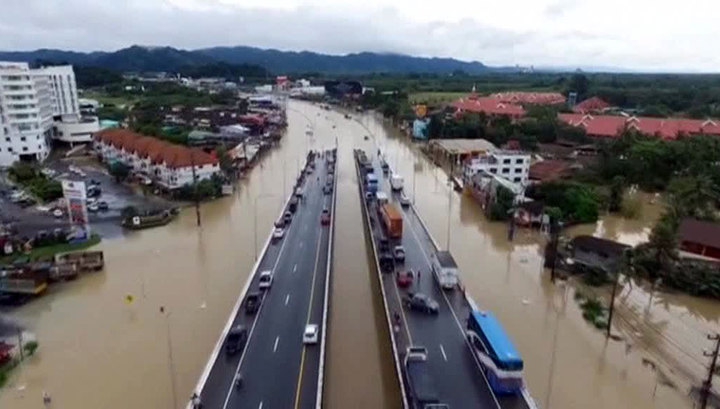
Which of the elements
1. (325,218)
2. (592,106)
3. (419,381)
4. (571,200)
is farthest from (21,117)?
(592,106)

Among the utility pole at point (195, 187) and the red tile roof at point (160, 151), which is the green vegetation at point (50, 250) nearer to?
the utility pole at point (195, 187)

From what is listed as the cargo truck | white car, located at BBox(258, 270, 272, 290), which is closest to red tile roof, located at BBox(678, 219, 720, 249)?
the cargo truck

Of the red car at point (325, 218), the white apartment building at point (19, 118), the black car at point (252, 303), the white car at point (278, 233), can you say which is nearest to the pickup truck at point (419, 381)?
the black car at point (252, 303)

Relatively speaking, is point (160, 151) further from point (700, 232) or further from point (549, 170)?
point (700, 232)

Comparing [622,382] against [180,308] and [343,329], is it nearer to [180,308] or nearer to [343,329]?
[343,329]

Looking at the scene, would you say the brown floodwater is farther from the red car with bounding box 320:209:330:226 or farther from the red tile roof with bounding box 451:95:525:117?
the red tile roof with bounding box 451:95:525:117
